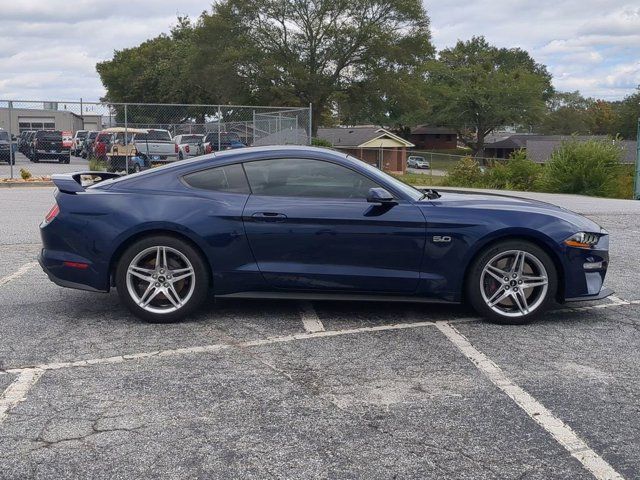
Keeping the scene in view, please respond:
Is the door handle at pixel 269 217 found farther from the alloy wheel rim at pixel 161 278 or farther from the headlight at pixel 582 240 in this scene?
the headlight at pixel 582 240

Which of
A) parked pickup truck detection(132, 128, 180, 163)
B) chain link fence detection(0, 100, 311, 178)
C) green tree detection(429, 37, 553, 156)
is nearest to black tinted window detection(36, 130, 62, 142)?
chain link fence detection(0, 100, 311, 178)

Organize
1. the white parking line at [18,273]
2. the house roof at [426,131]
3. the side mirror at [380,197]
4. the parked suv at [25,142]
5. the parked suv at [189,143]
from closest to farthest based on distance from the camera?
the side mirror at [380,197] < the white parking line at [18,273] < the parked suv at [189,143] < the parked suv at [25,142] < the house roof at [426,131]

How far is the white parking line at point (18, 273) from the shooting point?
723cm

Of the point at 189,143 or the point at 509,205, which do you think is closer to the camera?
the point at 509,205

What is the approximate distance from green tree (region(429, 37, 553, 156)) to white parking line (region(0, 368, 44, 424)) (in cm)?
7676

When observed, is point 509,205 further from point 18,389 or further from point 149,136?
point 149,136

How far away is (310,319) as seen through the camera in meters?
5.91

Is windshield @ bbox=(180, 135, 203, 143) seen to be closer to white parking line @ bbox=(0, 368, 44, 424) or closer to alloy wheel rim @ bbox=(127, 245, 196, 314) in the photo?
alloy wheel rim @ bbox=(127, 245, 196, 314)

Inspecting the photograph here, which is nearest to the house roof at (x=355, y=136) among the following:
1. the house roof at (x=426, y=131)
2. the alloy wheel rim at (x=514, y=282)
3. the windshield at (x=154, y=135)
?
the house roof at (x=426, y=131)

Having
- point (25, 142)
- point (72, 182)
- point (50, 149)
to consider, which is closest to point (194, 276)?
point (72, 182)

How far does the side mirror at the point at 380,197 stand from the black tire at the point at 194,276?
138 centimetres

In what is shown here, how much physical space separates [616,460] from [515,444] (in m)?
0.47

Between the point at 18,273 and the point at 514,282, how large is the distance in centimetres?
503

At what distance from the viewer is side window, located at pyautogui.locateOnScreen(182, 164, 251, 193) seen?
577cm
